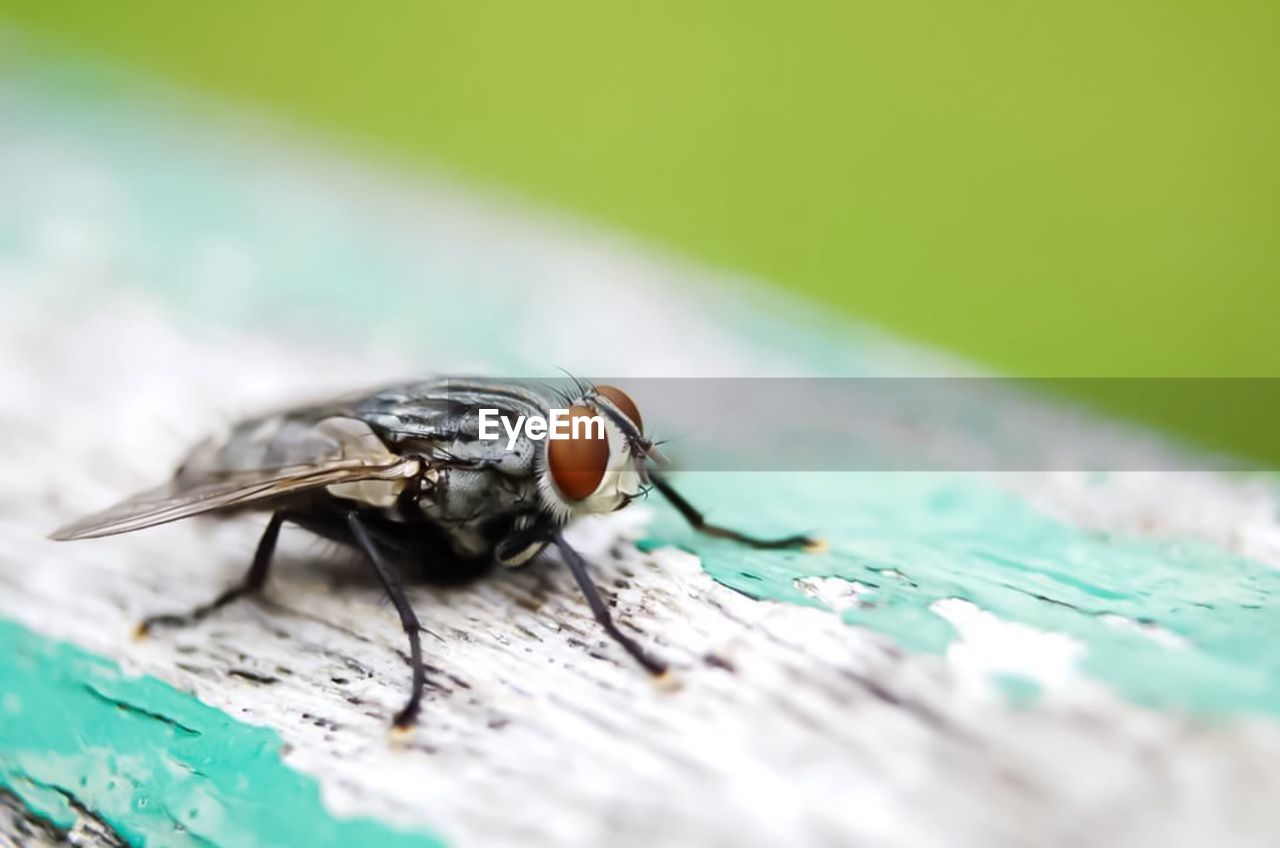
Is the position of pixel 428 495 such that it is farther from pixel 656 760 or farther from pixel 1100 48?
pixel 1100 48

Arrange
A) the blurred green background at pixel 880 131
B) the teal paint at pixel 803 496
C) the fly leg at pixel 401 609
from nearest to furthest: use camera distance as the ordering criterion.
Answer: the teal paint at pixel 803 496
the fly leg at pixel 401 609
the blurred green background at pixel 880 131

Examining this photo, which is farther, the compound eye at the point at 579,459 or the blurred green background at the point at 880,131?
the blurred green background at the point at 880,131

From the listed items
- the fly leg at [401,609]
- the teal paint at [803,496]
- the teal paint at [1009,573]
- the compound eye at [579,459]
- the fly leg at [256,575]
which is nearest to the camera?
the teal paint at [1009,573]

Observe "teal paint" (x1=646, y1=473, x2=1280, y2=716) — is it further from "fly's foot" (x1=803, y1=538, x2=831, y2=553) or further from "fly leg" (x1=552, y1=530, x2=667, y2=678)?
"fly leg" (x1=552, y1=530, x2=667, y2=678)

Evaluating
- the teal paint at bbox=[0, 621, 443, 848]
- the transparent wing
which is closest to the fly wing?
the transparent wing

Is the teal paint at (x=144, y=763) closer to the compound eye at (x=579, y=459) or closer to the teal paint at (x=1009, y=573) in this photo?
the compound eye at (x=579, y=459)

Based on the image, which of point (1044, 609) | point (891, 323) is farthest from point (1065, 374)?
point (1044, 609)

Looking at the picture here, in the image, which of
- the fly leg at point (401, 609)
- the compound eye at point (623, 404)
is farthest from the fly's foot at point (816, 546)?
the fly leg at point (401, 609)

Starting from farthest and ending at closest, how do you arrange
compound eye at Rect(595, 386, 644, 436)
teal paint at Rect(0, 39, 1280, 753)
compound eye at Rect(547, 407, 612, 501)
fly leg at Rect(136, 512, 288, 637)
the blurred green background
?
the blurred green background, fly leg at Rect(136, 512, 288, 637), compound eye at Rect(595, 386, 644, 436), compound eye at Rect(547, 407, 612, 501), teal paint at Rect(0, 39, 1280, 753)
